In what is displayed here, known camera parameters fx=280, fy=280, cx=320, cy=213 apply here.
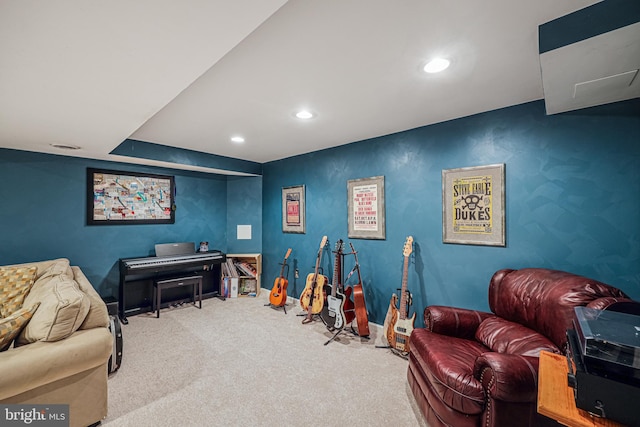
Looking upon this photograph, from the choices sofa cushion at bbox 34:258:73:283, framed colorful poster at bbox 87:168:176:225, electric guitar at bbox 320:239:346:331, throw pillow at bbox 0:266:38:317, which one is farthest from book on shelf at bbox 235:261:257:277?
throw pillow at bbox 0:266:38:317

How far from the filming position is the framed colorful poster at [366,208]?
3301 mm

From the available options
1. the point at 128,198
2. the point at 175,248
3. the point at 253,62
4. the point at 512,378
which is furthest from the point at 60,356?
the point at 128,198

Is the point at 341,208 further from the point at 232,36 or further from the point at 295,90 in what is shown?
the point at 232,36

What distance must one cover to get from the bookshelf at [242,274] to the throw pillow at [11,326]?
2925mm

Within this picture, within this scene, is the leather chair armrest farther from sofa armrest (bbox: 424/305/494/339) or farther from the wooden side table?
sofa armrest (bbox: 424/305/494/339)

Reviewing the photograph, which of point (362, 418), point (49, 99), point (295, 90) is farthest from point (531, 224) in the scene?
point (49, 99)

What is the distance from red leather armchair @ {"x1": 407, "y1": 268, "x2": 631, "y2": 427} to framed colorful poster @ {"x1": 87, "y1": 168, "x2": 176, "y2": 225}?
12.9 ft

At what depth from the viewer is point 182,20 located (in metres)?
1.04

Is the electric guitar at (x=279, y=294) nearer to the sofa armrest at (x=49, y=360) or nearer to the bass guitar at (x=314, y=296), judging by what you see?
the bass guitar at (x=314, y=296)

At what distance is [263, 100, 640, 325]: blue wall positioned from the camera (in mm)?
1986

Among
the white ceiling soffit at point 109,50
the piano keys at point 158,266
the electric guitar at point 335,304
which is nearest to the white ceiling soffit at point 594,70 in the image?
the white ceiling soffit at point 109,50

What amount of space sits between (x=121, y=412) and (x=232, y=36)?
241cm

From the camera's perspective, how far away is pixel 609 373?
35.1 inches

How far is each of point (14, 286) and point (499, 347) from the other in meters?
3.93
